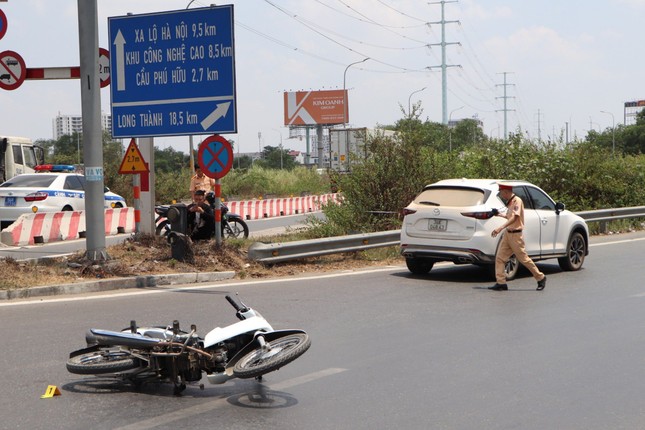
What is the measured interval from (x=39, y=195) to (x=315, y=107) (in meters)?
88.0

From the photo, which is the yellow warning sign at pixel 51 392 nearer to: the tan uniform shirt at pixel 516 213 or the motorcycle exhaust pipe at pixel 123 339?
the motorcycle exhaust pipe at pixel 123 339

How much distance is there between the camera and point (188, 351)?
22.2 feet

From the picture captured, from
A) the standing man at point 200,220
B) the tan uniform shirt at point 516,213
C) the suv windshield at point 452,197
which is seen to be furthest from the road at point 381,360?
the standing man at point 200,220

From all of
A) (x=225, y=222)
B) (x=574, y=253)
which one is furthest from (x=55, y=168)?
(x=574, y=253)

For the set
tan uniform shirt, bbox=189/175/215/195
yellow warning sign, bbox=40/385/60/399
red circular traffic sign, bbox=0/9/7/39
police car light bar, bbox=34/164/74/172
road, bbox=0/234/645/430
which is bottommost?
road, bbox=0/234/645/430

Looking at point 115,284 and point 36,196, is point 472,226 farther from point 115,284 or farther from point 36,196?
point 36,196

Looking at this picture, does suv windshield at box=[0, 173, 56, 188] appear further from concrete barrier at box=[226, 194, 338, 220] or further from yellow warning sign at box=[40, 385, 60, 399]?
yellow warning sign at box=[40, 385, 60, 399]

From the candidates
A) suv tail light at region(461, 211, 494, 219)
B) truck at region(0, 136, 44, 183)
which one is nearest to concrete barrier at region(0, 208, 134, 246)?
truck at region(0, 136, 44, 183)

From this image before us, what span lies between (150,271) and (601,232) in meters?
15.2

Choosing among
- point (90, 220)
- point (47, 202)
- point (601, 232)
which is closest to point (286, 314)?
point (90, 220)

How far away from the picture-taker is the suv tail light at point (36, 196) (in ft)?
77.0

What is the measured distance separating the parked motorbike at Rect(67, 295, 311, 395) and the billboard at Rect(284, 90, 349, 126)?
337 feet

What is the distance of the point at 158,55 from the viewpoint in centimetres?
1579

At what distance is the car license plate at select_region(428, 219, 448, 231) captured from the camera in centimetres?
1419
